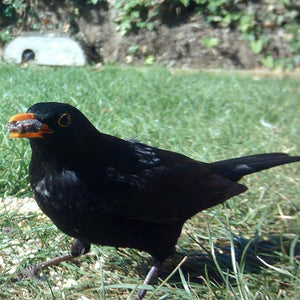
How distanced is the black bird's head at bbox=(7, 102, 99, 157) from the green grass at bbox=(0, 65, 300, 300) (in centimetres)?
56

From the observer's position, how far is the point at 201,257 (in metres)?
2.46

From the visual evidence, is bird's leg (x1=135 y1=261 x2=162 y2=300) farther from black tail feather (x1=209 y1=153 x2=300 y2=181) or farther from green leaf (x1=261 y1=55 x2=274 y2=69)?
green leaf (x1=261 y1=55 x2=274 y2=69)

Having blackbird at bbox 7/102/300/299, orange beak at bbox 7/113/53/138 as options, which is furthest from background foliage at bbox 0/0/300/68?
orange beak at bbox 7/113/53/138

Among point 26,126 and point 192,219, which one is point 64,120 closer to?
point 26,126

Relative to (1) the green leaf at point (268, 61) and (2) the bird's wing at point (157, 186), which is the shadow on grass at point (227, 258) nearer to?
(2) the bird's wing at point (157, 186)

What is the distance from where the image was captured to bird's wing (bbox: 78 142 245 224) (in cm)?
199

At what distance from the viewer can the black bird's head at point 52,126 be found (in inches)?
70.2

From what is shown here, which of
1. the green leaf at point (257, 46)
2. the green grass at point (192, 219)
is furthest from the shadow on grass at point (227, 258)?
the green leaf at point (257, 46)

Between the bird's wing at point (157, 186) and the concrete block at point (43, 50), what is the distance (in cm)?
708

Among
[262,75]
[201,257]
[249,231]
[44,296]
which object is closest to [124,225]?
[44,296]

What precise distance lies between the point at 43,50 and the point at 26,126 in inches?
305

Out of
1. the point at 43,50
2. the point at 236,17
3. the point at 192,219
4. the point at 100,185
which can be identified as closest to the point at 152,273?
the point at 100,185

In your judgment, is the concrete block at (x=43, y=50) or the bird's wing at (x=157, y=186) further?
the concrete block at (x=43, y=50)

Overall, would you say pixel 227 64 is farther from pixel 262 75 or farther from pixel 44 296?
pixel 44 296
